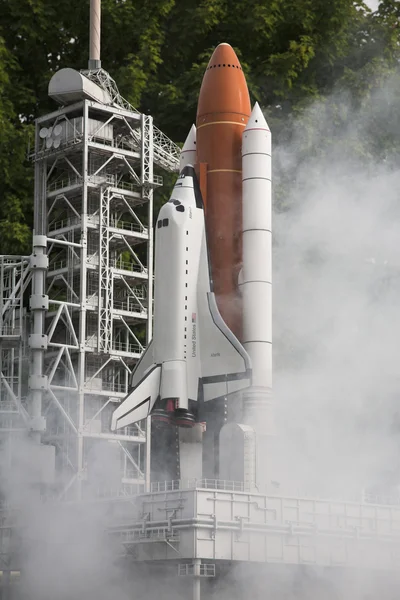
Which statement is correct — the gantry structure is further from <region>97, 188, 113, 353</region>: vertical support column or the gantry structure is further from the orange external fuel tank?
the orange external fuel tank

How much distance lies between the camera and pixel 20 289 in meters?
44.2

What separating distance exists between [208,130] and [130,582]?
41.3ft

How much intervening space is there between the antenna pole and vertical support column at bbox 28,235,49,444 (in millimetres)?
7744

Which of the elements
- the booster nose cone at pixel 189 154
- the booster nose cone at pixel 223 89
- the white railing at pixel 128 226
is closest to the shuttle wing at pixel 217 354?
the booster nose cone at pixel 189 154

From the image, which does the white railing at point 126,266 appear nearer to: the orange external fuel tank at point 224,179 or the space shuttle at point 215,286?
the orange external fuel tank at point 224,179

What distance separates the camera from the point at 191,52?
5603cm

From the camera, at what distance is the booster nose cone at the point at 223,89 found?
37.0 m

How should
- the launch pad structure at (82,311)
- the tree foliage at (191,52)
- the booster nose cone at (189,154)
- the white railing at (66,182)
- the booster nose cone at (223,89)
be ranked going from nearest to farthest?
the booster nose cone at (223,89) < the booster nose cone at (189,154) < the launch pad structure at (82,311) < the white railing at (66,182) < the tree foliage at (191,52)

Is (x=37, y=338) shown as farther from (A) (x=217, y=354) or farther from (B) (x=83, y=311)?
(A) (x=217, y=354)

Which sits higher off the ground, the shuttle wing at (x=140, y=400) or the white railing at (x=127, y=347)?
the white railing at (x=127, y=347)

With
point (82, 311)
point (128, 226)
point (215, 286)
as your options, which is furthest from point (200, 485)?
point (128, 226)

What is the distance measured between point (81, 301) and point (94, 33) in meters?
10.0

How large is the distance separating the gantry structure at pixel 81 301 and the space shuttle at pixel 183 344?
7.29m

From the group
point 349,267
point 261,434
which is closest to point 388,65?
point 349,267
